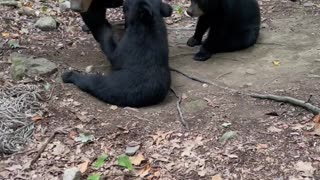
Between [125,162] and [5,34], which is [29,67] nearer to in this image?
[5,34]

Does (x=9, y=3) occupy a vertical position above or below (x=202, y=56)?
above

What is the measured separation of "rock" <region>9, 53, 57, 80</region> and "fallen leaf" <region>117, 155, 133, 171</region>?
5.73 ft

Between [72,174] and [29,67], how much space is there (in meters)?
1.95

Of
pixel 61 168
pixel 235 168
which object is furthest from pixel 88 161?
pixel 235 168

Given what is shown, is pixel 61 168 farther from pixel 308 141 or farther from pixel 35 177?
pixel 308 141

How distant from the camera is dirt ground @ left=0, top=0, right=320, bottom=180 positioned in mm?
4328

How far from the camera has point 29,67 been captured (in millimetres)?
5789

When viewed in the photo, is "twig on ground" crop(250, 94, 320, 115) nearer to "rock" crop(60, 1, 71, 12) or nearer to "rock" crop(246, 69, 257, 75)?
"rock" crop(246, 69, 257, 75)

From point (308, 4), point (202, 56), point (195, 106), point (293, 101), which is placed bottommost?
point (308, 4)

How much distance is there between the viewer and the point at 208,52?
262 inches

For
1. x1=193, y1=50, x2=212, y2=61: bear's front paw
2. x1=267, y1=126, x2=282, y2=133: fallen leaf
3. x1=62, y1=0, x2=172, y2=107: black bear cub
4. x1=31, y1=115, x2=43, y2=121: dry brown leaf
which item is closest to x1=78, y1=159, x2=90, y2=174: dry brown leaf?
x1=31, y1=115, x2=43, y2=121: dry brown leaf

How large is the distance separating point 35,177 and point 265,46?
3.69 meters

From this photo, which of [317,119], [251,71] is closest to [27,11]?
[251,71]

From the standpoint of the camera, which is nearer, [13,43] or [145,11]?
[145,11]
